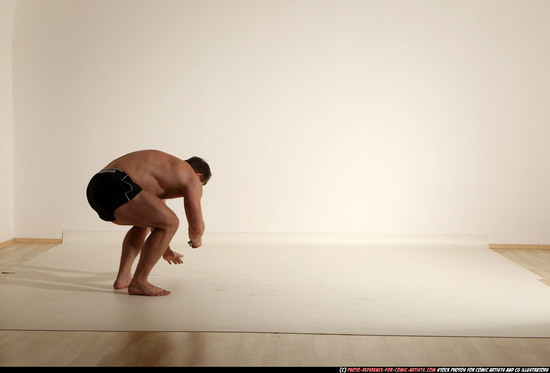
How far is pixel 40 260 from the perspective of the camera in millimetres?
4461

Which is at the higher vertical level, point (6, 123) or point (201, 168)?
point (201, 168)

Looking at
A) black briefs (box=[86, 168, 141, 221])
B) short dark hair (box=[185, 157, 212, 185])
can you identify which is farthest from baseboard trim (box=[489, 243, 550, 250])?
black briefs (box=[86, 168, 141, 221])

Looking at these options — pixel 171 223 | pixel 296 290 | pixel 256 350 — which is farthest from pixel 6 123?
pixel 256 350

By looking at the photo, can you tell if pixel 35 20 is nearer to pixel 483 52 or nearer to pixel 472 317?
pixel 483 52

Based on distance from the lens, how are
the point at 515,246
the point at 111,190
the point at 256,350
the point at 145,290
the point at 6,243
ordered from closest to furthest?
the point at 256,350, the point at 111,190, the point at 145,290, the point at 6,243, the point at 515,246

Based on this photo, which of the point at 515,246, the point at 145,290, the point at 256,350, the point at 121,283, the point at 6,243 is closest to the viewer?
the point at 256,350

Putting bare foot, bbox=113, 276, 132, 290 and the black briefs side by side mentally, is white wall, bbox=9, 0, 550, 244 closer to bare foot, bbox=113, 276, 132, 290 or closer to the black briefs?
bare foot, bbox=113, 276, 132, 290

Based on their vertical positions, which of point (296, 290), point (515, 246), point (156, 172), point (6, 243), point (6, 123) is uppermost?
point (156, 172)

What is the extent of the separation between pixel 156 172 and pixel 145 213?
0.80 ft

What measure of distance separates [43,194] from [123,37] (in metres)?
1.38

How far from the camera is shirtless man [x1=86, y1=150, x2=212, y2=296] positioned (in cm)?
334

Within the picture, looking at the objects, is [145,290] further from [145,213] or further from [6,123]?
[6,123]

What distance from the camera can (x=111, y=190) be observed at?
10.9 ft

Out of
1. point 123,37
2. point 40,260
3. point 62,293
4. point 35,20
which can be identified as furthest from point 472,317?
point 35,20
